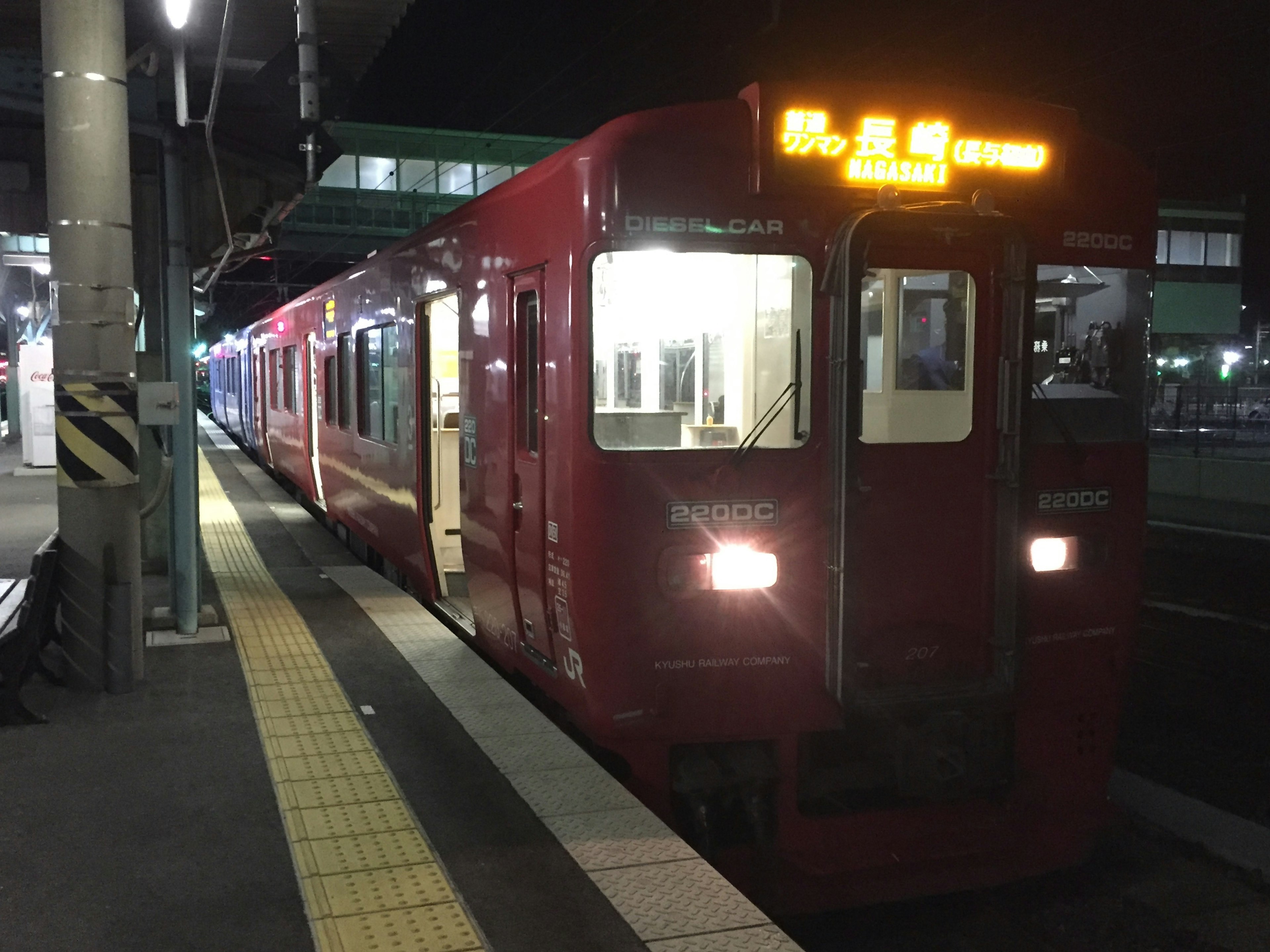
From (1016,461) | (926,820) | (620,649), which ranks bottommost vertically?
(926,820)

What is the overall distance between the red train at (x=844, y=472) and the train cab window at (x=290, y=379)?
31.3ft

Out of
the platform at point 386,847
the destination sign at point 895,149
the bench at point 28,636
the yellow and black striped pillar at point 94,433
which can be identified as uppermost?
the destination sign at point 895,149

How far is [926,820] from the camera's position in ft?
15.1

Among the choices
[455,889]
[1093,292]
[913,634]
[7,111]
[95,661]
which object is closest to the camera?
[455,889]

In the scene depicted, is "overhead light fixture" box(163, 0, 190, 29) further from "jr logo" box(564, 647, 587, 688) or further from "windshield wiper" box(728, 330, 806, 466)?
"jr logo" box(564, 647, 587, 688)

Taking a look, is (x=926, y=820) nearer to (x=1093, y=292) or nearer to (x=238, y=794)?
(x=1093, y=292)

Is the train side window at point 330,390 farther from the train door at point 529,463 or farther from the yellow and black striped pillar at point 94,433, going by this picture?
the train door at point 529,463

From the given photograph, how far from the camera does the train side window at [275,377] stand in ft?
51.2

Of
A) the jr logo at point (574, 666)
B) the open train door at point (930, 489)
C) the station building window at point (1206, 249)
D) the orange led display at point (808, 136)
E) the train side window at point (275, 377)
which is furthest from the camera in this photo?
the station building window at point (1206, 249)

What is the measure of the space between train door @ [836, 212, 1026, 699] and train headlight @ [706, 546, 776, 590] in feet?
0.90

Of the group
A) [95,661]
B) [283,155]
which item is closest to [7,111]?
[283,155]

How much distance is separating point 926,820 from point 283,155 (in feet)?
→ 21.6

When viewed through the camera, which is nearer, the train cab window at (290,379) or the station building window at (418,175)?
the train cab window at (290,379)

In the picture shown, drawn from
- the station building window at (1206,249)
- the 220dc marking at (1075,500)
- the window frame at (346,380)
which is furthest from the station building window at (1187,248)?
the 220dc marking at (1075,500)
